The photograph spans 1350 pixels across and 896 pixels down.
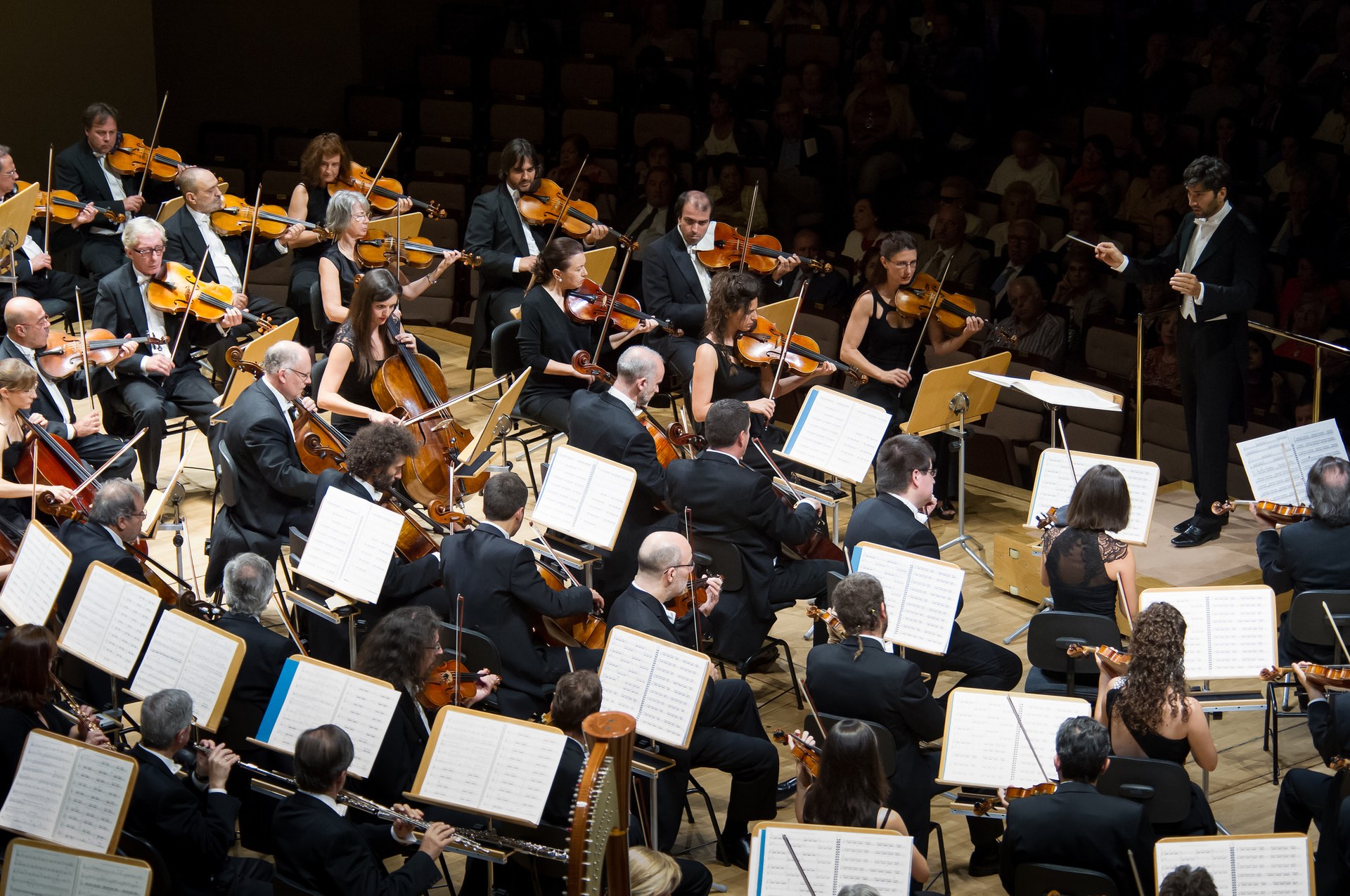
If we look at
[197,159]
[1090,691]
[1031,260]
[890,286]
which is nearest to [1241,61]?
[1031,260]

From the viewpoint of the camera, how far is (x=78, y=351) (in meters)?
6.59

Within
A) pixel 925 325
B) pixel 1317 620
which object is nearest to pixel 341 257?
pixel 925 325

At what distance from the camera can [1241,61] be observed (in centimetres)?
941

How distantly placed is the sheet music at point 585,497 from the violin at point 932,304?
2134 mm

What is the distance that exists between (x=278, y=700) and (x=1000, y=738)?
2109 millimetres

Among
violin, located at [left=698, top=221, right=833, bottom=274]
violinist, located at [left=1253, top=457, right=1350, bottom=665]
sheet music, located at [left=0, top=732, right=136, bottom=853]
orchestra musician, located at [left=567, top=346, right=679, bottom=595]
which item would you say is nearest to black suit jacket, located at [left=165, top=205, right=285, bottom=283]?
violin, located at [left=698, top=221, right=833, bottom=274]

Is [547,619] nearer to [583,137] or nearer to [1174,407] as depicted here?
[1174,407]

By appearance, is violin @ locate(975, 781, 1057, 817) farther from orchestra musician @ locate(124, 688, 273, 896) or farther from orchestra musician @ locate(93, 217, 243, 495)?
orchestra musician @ locate(93, 217, 243, 495)

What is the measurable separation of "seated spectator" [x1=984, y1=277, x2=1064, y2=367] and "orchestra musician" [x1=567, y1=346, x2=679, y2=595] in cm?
243

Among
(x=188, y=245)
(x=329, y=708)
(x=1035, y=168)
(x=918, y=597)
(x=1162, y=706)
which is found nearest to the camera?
(x=1162, y=706)

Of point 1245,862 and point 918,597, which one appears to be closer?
point 1245,862

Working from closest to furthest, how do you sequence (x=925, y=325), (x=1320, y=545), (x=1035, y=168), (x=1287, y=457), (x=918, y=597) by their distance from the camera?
1. (x=918, y=597)
2. (x=1320, y=545)
3. (x=1287, y=457)
4. (x=925, y=325)
5. (x=1035, y=168)

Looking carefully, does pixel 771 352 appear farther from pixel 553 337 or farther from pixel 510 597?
pixel 510 597

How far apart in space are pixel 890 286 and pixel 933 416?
0.79 meters
